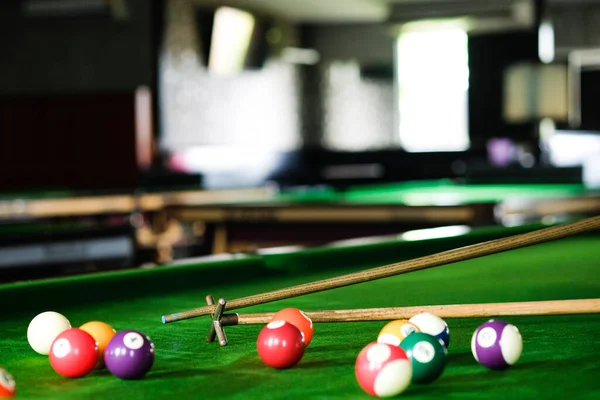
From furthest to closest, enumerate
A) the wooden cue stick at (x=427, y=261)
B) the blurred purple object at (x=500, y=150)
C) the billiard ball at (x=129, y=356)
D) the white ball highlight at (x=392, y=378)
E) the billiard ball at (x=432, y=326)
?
the blurred purple object at (x=500, y=150), the wooden cue stick at (x=427, y=261), the billiard ball at (x=432, y=326), the billiard ball at (x=129, y=356), the white ball highlight at (x=392, y=378)

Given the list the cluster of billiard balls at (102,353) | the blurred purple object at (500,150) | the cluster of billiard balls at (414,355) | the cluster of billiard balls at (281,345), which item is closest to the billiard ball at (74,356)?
the cluster of billiard balls at (102,353)

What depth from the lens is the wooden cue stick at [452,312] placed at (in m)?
1.30

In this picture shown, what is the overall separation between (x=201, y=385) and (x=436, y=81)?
9.62 meters

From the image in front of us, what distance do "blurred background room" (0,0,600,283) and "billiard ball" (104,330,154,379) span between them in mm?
1818

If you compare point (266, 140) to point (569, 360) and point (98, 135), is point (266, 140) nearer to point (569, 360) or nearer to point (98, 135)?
point (98, 135)

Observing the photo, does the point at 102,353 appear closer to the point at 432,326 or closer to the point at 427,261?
the point at 432,326

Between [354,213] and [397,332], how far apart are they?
3341 mm

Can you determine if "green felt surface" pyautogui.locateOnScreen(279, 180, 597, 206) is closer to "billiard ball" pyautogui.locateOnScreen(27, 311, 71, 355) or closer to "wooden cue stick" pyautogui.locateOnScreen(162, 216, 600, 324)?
"wooden cue stick" pyautogui.locateOnScreen(162, 216, 600, 324)

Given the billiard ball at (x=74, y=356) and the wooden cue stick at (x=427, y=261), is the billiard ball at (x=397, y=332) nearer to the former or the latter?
the wooden cue stick at (x=427, y=261)

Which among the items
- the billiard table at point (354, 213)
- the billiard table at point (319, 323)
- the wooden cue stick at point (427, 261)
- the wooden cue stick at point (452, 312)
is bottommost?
the billiard table at point (354, 213)

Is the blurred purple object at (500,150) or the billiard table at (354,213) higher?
the blurred purple object at (500,150)

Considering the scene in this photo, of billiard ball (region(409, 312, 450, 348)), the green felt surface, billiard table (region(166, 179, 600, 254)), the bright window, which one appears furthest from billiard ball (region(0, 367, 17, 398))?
the bright window

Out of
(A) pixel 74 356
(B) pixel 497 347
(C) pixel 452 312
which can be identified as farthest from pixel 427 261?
(A) pixel 74 356

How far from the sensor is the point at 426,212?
4340 mm
